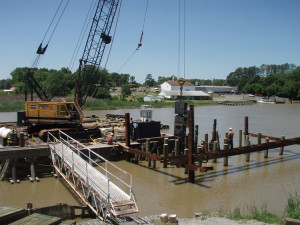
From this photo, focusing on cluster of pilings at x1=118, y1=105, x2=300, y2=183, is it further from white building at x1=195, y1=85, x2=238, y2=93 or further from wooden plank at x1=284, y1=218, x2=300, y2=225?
white building at x1=195, y1=85, x2=238, y2=93

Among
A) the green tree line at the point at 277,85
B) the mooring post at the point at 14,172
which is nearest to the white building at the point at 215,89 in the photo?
the green tree line at the point at 277,85

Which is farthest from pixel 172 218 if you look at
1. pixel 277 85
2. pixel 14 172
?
pixel 277 85

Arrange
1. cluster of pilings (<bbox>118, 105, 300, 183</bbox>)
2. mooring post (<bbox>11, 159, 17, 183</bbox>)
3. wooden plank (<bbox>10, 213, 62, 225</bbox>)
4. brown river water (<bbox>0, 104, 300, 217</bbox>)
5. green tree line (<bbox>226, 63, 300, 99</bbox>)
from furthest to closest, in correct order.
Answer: green tree line (<bbox>226, 63, 300, 99</bbox>)
mooring post (<bbox>11, 159, 17, 183</bbox>)
cluster of pilings (<bbox>118, 105, 300, 183</bbox>)
brown river water (<bbox>0, 104, 300, 217</bbox>)
wooden plank (<bbox>10, 213, 62, 225</bbox>)

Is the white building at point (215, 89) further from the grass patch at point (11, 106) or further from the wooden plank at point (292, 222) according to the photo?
the wooden plank at point (292, 222)

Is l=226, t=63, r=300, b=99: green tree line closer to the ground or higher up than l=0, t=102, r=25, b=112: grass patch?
higher up

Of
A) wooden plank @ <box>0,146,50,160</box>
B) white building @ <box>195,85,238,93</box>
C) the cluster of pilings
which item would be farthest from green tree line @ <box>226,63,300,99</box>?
wooden plank @ <box>0,146,50,160</box>

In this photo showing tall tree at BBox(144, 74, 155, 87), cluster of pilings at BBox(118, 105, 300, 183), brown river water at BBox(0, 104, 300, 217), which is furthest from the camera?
tall tree at BBox(144, 74, 155, 87)

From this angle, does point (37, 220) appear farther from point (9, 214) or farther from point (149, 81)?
point (149, 81)

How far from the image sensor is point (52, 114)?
2056cm

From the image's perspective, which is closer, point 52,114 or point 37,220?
point 37,220

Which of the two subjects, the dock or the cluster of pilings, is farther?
the cluster of pilings

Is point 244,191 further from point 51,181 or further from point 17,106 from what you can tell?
point 17,106

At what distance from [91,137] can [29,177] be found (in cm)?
612

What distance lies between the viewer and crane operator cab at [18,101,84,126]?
67.4 ft
